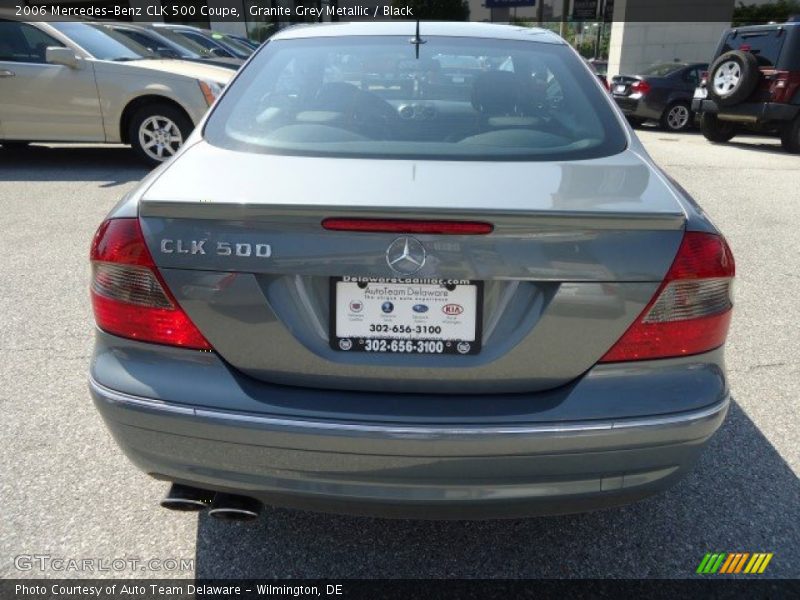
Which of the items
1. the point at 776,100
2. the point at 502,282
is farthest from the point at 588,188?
the point at 776,100

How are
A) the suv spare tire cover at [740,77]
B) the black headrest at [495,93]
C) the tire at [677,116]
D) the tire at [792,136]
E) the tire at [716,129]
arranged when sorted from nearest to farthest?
the black headrest at [495,93]
the suv spare tire cover at [740,77]
the tire at [792,136]
the tire at [716,129]
the tire at [677,116]

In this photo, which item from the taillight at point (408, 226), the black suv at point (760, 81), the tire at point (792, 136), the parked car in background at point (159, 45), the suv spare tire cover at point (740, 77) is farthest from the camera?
the tire at point (792, 136)

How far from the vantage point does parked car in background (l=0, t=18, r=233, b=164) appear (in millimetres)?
7785

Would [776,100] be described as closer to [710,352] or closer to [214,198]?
[710,352]

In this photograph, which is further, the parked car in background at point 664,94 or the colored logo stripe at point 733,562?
the parked car in background at point 664,94

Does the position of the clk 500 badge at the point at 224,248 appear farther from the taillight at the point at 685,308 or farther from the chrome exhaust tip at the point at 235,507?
the taillight at the point at 685,308

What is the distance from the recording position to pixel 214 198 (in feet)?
5.80

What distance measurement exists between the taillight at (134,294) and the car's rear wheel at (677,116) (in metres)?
14.0

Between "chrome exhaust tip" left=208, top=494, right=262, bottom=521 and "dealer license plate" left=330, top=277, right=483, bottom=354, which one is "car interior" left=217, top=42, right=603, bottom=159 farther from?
"chrome exhaust tip" left=208, top=494, right=262, bottom=521

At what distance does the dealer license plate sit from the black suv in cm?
1074

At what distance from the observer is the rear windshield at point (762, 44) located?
34.9 feet

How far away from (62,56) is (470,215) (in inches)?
295

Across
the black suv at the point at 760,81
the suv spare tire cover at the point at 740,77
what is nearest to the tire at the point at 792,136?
the black suv at the point at 760,81

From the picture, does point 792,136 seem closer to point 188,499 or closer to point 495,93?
point 495,93
